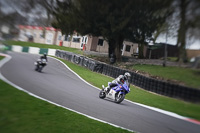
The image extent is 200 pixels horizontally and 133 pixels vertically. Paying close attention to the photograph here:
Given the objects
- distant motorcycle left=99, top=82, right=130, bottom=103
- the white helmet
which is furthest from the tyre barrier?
distant motorcycle left=99, top=82, right=130, bottom=103

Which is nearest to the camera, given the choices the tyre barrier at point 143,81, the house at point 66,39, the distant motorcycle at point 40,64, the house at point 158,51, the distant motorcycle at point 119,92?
the tyre barrier at point 143,81

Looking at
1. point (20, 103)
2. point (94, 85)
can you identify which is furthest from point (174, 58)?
point (20, 103)

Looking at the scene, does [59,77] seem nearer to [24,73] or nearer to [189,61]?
[24,73]

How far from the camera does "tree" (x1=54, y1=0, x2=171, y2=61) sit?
1.91 metres

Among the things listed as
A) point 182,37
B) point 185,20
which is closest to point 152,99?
point 182,37

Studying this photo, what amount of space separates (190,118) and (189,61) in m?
0.46

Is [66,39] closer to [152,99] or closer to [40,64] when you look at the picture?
[40,64]

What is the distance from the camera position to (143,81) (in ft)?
6.76

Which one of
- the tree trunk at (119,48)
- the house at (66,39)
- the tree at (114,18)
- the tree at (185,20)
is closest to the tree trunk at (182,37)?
the tree at (185,20)

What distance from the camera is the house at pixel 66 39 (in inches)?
87.6

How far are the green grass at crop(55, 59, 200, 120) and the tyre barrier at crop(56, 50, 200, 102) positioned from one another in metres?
0.05

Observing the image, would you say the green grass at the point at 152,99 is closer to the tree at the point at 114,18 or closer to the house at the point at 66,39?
the house at the point at 66,39

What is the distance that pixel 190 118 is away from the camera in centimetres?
175

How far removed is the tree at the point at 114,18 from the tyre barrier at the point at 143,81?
23 cm
